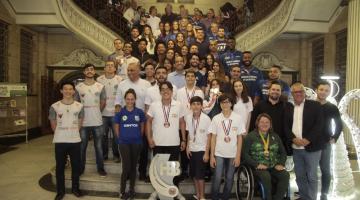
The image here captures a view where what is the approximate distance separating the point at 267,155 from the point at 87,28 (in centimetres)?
815

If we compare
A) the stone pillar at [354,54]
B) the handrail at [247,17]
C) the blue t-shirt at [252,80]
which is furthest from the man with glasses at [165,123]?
the handrail at [247,17]

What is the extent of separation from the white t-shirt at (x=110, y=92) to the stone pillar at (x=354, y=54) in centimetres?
659

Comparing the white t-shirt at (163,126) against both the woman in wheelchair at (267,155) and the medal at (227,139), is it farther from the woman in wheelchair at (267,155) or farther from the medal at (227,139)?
the woman in wheelchair at (267,155)

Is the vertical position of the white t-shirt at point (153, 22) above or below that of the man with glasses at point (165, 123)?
above

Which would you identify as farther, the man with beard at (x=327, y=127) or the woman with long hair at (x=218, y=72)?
the woman with long hair at (x=218, y=72)

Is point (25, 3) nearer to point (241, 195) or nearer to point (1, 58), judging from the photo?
point (1, 58)

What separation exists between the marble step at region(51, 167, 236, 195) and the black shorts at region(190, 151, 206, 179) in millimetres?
710

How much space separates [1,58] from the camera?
10.7 meters

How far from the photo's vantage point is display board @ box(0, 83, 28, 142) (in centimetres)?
1012

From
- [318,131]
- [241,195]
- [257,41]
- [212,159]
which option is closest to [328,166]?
[318,131]

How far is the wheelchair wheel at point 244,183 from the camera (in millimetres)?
4555

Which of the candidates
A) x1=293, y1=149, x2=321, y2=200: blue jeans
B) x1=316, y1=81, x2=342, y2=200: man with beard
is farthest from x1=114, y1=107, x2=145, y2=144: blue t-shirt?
x1=316, y1=81, x2=342, y2=200: man with beard

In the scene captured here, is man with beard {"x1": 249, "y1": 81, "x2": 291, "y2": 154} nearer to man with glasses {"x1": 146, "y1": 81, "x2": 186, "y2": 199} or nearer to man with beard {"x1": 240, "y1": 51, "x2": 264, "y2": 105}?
man with beard {"x1": 240, "y1": 51, "x2": 264, "y2": 105}

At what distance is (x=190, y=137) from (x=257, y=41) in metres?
7.29
